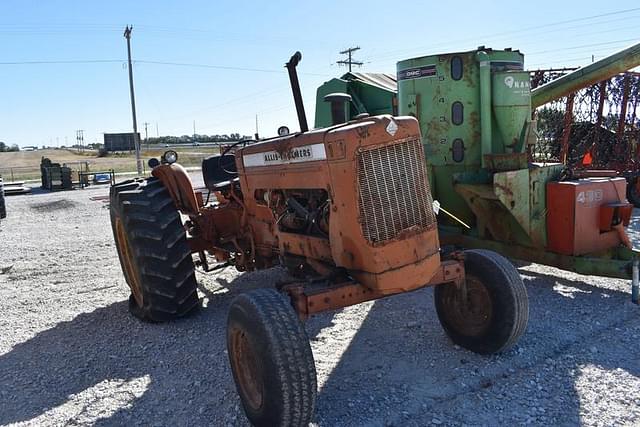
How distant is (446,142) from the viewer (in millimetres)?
Answer: 6582

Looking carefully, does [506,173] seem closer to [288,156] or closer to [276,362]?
[288,156]

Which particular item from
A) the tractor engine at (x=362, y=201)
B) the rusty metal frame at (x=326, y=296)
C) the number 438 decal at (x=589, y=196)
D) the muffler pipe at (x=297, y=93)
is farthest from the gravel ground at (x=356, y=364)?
the muffler pipe at (x=297, y=93)

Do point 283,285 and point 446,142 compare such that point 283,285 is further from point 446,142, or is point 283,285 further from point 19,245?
point 19,245

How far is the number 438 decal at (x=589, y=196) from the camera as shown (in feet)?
18.4

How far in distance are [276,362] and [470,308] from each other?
1.80 metres

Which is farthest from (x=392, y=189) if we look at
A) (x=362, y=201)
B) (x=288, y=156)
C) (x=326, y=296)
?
(x=288, y=156)

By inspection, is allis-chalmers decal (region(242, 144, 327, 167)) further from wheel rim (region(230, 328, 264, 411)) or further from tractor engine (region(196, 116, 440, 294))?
wheel rim (region(230, 328, 264, 411))

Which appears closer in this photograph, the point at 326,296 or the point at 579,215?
the point at 326,296

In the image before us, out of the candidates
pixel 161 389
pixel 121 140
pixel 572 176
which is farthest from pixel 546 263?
pixel 121 140

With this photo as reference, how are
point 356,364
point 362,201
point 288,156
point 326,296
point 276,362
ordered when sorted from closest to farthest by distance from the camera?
point 276,362
point 362,201
point 326,296
point 288,156
point 356,364

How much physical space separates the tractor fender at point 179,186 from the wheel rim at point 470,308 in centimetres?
267

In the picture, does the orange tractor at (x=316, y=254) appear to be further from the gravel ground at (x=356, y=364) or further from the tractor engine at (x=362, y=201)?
the gravel ground at (x=356, y=364)

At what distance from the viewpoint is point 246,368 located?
11.1 feet

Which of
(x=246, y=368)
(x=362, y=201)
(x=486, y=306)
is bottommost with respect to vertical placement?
(x=246, y=368)
